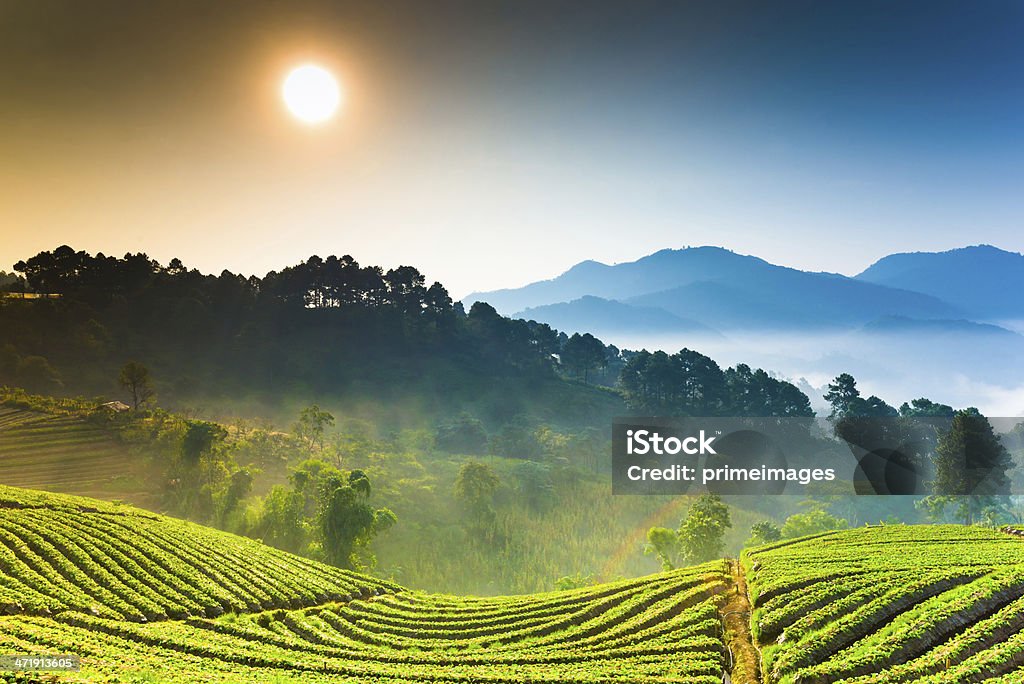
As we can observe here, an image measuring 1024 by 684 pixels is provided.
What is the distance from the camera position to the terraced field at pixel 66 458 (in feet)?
190

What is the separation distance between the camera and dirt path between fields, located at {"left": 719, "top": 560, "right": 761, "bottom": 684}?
2267 centimetres

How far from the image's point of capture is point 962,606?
920 inches

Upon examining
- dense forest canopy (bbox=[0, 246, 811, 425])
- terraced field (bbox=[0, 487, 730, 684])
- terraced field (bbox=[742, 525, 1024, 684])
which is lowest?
terraced field (bbox=[0, 487, 730, 684])

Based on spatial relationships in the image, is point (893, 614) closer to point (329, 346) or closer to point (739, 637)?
point (739, 637)

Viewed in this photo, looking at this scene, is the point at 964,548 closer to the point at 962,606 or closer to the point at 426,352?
the point at 962,606

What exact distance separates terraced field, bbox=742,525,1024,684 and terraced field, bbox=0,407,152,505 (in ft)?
186

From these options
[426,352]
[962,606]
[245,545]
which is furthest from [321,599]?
[426,352]

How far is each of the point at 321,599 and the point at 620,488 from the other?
54.4 m

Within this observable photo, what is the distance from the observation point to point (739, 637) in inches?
1020

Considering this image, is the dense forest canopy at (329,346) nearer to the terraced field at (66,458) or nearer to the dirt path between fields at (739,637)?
the terraced field at (66,458)

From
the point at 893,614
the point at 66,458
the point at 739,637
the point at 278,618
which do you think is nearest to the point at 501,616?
the point at 278,618

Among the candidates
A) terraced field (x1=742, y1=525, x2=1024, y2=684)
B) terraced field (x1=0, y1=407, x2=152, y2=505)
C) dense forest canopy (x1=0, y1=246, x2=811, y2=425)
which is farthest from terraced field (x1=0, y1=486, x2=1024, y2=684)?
dense forest canopy (x1=0, y1=246, x2=811, y2=425)

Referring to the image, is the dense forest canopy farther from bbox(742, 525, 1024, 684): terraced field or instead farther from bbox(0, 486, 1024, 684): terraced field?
bbox(742, 525, 1024, 684): terraced field

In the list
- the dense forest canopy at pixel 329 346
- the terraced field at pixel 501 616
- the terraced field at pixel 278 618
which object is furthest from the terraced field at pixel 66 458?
the terraced field at pixel 501 616
